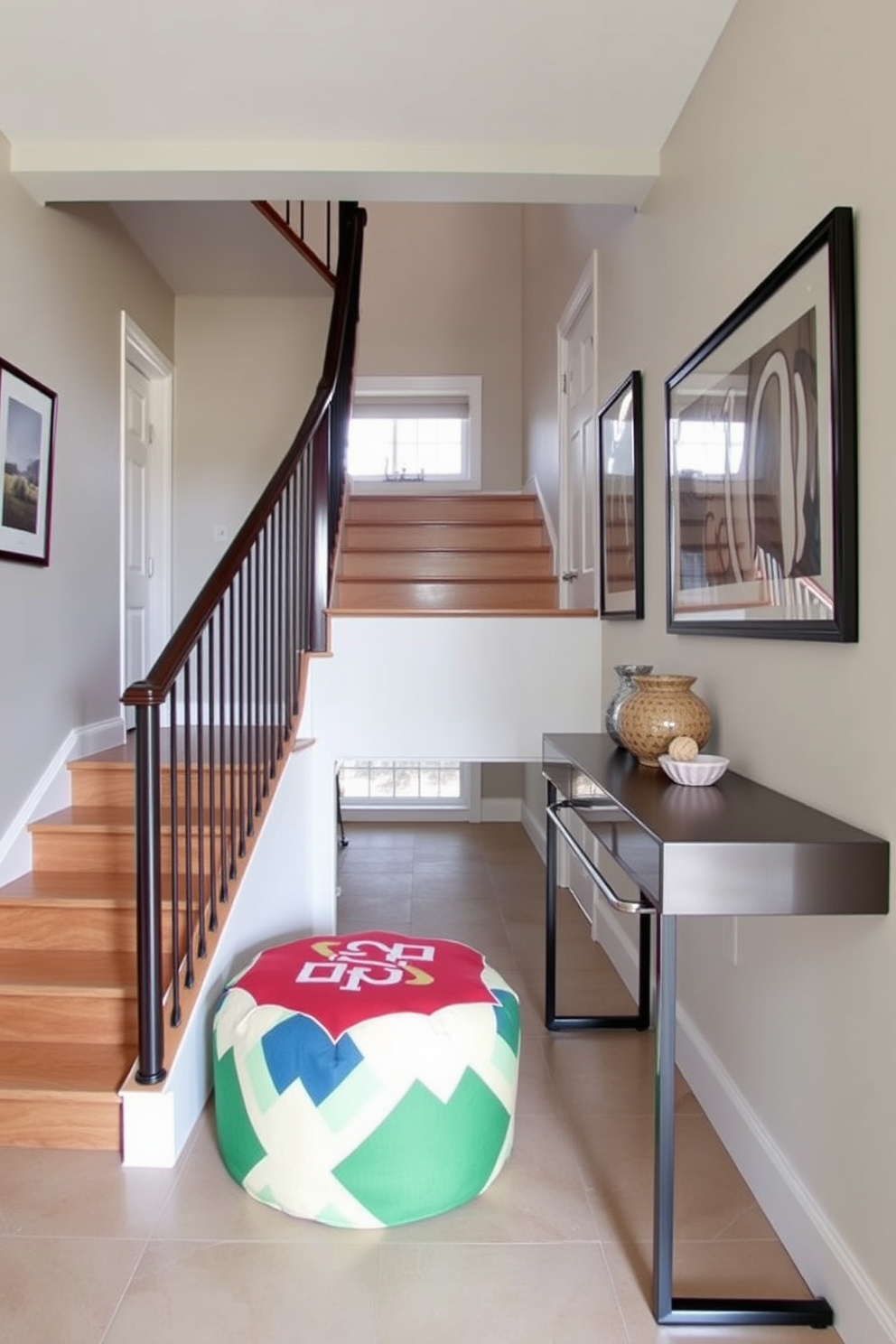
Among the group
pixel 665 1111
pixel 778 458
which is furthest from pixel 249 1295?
pixel 778 458

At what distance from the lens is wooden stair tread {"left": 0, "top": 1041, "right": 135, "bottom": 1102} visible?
1.92m

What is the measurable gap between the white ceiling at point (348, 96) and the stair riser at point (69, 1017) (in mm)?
2404

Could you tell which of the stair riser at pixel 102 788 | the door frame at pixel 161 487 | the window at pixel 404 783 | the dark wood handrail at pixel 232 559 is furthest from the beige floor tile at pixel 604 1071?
the window at pixel 404 783

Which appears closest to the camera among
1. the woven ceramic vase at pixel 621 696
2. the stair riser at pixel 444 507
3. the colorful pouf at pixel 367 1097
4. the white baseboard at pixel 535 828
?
the colorful pouf at pixel 367 1097

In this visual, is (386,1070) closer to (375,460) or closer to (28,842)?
(28,842)

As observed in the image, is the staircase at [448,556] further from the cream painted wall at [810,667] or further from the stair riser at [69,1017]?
the stair riser at [69,1017]

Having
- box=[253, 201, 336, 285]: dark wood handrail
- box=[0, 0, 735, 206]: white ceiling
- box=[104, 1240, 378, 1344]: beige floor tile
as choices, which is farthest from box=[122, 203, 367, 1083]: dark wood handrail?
box=[0, 0, 735, 206]: white ceiling

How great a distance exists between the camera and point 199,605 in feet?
6.89

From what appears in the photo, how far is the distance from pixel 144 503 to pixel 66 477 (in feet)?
3.84

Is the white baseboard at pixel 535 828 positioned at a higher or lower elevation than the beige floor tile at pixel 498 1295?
higher

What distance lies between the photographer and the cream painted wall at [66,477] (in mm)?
2674

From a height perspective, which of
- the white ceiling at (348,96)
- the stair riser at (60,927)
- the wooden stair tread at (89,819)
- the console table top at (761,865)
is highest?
the white ceiling at (348,96)

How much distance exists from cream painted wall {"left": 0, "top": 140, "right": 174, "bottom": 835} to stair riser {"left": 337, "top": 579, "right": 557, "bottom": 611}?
45.7 inches

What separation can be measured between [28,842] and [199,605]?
4.04ft
